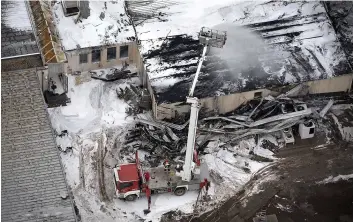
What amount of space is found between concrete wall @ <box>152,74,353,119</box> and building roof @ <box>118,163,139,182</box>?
401cm

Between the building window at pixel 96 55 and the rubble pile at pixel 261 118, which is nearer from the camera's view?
the rubble pile at pixel 261 118

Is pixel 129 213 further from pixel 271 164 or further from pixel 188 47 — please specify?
pixel 188 47

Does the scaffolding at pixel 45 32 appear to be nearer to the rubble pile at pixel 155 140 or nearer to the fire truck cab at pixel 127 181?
the rubble pile at pixel 155 140

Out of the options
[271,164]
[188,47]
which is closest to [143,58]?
[188,47]

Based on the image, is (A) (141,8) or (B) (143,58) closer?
(B) (143,58)

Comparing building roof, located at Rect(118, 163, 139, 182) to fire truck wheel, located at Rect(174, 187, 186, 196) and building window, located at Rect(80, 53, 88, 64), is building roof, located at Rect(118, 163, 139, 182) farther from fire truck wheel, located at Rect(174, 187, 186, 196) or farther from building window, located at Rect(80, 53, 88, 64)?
building window, located at Rect(80, 53, 88, 64)

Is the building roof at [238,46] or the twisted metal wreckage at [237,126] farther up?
the building roof at [238,46]

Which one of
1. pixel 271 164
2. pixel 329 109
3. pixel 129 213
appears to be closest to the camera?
pixel 129 213

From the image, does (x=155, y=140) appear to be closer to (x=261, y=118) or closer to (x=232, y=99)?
(x=232, y=99)

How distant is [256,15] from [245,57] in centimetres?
326

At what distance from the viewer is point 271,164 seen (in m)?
35.3

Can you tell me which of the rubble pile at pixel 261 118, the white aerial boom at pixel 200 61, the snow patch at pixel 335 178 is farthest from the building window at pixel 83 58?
the snow patch at pixel 335 178

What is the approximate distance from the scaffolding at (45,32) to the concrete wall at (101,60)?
2.77 ft

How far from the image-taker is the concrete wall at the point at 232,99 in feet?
118
